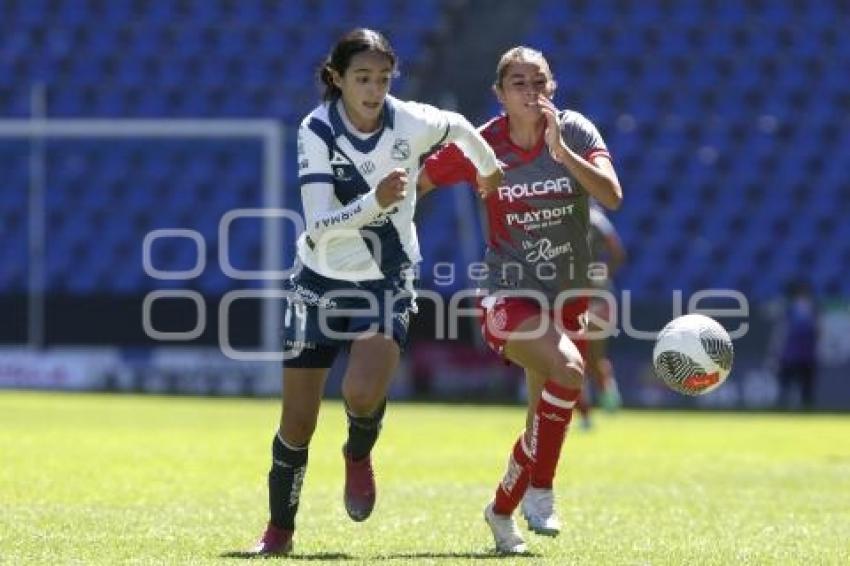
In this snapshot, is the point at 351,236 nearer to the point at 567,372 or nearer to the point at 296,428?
the point at 296,428

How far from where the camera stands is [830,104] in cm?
2694

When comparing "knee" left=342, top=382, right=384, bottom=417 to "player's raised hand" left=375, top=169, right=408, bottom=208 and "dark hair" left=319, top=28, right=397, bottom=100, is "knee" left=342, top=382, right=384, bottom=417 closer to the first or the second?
"player's raised hand" left=375, top=169, right=408, bottom=208

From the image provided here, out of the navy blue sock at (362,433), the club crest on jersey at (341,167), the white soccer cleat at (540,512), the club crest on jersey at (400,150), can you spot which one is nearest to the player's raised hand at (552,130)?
the club crest on jersey at (400,150)

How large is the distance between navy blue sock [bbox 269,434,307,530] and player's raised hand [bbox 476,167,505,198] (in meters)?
1.41

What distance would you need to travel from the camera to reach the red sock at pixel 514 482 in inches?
336

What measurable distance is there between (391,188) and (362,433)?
1.23 metres

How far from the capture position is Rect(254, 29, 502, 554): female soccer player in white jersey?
7.79 m

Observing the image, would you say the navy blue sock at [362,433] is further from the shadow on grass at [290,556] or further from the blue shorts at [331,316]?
the shadow on grass at [290,556]

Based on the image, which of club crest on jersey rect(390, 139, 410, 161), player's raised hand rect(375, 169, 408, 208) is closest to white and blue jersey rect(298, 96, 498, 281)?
club crest on jersey rect(390, 139, 410, 161)

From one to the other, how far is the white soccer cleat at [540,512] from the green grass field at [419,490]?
125 millimetres

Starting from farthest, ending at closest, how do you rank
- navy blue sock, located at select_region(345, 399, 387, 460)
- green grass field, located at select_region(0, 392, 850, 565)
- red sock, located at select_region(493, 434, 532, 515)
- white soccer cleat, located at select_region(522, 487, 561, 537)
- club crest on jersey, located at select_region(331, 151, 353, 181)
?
red sock, located at select_region(493, 434, 532, 515) → white soccer cleat, located at select_region(522, 487, 561, 537) → green grass field, located at select_region(0, 392, 850, 565) → navy blue sock, located at select_region(345, 399, 387, 460) → club crest on jersey, located at select_region(331, 151, 353, 181)

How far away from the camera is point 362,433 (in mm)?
8117

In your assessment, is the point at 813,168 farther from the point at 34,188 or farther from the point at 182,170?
the point at 34,188

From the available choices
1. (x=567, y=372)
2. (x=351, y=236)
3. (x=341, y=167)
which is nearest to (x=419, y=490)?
(x=567, y=372)
